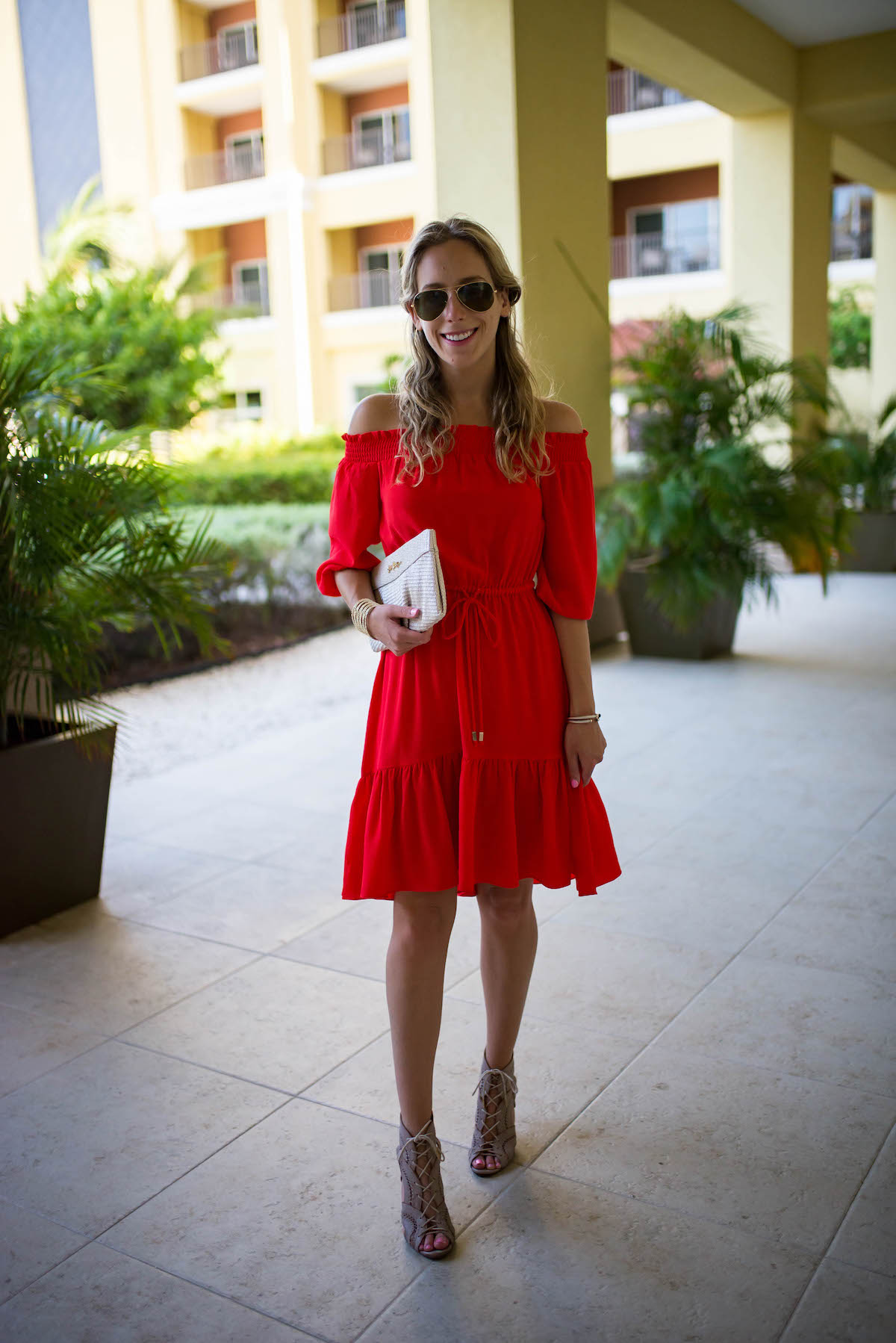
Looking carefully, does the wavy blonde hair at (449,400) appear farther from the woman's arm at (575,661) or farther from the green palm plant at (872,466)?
the green palm plant at (872,466)

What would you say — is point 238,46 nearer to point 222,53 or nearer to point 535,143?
point 222,53

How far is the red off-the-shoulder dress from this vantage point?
197 centimetres

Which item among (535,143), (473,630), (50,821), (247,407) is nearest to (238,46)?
(247,407)

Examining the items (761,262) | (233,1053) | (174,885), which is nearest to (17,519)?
(174,885)

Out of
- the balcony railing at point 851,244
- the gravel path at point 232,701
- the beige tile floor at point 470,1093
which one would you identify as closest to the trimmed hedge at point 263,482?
the gravel path at point 232,701

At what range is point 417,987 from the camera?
199 centimetres

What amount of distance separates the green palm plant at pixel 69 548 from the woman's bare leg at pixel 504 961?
1631 mm

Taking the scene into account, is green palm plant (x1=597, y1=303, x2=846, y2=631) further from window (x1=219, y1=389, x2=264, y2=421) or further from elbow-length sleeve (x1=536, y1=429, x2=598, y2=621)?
window (x1=219, y1=389, x2=264, y2=421)

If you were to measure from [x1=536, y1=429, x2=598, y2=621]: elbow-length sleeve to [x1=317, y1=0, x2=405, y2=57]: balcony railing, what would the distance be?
21.2 m

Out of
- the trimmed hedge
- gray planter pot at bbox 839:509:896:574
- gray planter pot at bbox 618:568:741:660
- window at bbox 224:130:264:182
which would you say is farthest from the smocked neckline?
window at bbox 224:130:264:182

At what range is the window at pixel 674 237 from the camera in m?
19.3

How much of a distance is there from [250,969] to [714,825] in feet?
5.64

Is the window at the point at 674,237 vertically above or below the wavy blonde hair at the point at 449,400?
above

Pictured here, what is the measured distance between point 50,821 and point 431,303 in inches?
80.9
